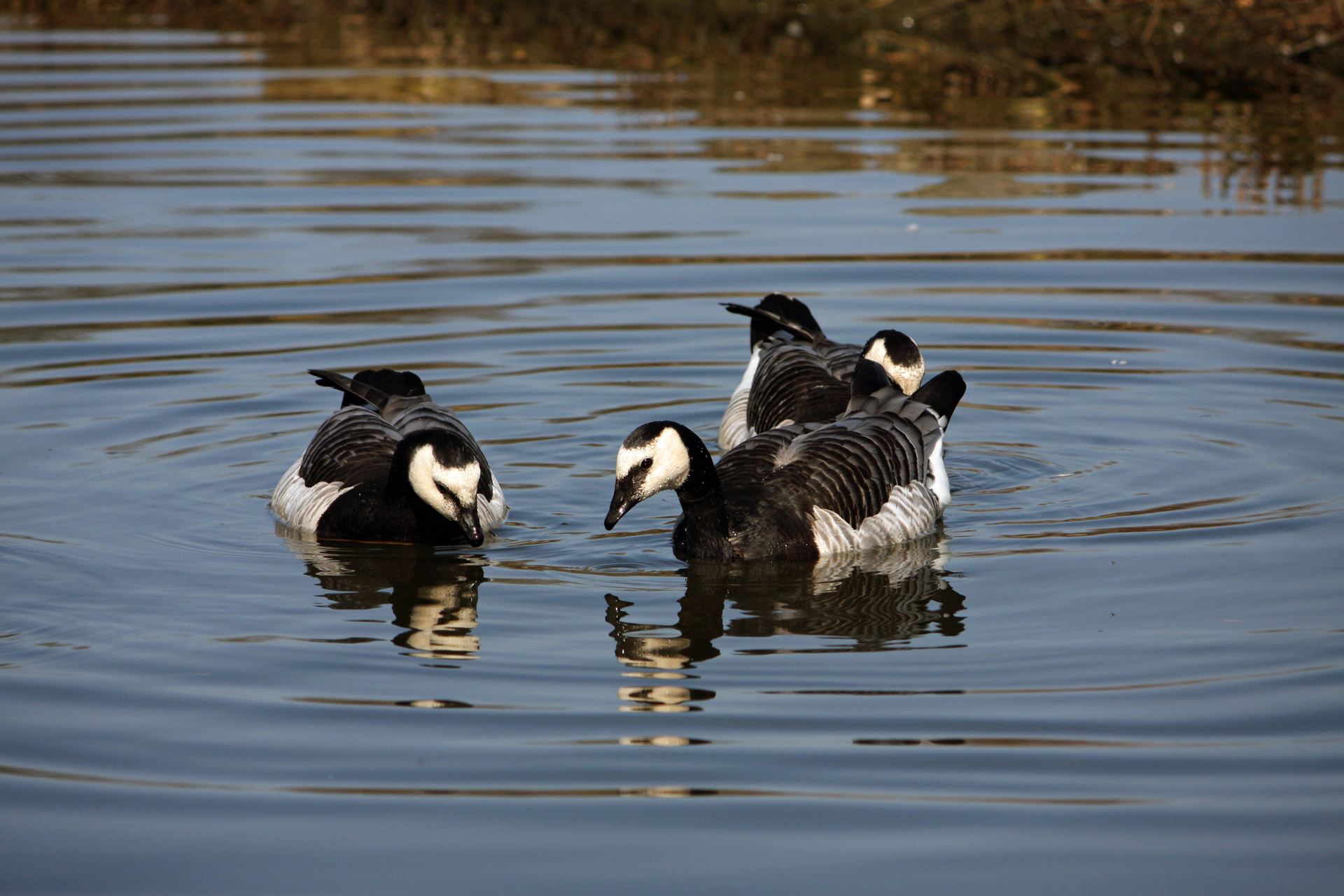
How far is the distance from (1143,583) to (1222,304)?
22.2 feet

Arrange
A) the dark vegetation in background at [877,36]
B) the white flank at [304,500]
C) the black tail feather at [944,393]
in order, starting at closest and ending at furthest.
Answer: the white flank at [304,500]
the black tail feather at [944,393]
the dark vegetation in background at [877,36]

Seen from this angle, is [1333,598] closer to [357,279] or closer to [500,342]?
[500,342]

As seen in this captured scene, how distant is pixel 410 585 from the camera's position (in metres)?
8.87

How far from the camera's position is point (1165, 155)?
19938 mm

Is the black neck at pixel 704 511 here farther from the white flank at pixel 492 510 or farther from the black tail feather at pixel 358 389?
the black tail feather at pixel 358 389

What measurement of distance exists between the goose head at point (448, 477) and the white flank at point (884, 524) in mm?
1963

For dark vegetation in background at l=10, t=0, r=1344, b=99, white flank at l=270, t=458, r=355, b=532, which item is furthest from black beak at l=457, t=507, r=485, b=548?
dark vegetation in background at l=10, t=0, r=1344, b=99

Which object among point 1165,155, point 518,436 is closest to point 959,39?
point 1165,155

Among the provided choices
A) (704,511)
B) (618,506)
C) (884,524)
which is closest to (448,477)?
(618,506)

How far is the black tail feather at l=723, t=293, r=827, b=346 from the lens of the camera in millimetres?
11781

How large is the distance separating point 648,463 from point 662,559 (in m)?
0.86

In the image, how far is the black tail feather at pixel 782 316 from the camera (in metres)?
11.8

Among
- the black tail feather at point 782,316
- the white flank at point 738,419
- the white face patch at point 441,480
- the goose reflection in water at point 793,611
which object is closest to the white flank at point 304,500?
the white face patch at point 441,480

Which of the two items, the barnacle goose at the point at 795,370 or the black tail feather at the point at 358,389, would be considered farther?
the barnacle goose at the point at 795,370
